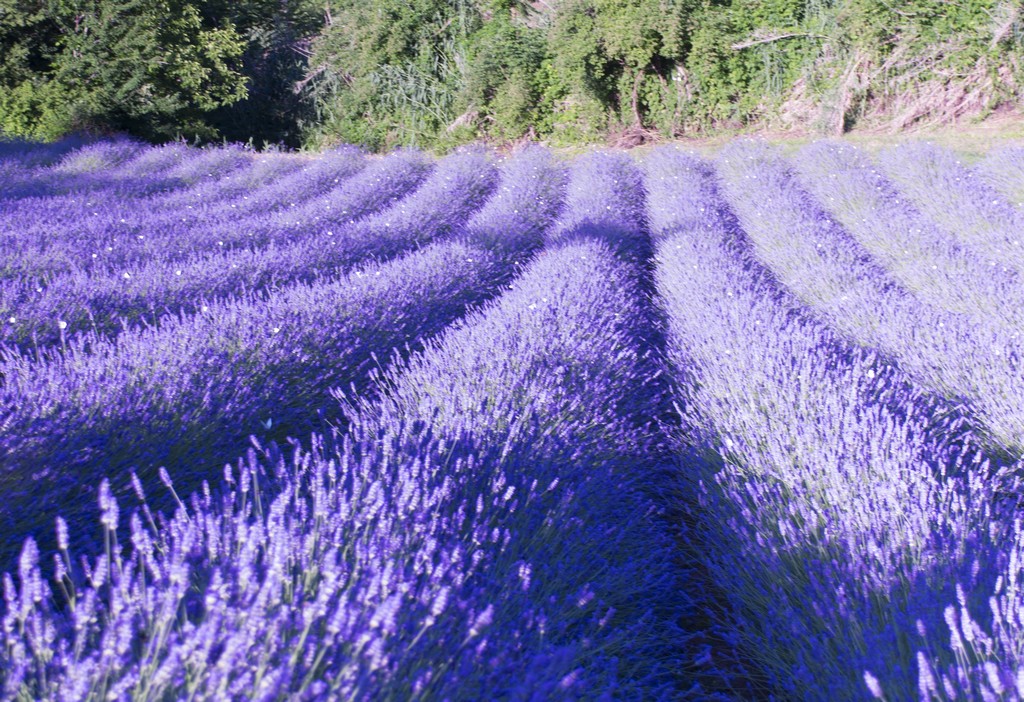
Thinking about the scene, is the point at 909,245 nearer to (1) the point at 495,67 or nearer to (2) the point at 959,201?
(2) the point at 959,201

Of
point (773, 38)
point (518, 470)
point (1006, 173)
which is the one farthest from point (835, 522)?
point (773, 38)

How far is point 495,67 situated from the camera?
14258mm


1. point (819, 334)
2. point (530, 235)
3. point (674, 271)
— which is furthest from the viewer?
point (530, 235)

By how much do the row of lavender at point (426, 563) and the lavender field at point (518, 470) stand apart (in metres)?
0.01

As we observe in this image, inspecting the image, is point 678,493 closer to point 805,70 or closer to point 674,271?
point 674,271

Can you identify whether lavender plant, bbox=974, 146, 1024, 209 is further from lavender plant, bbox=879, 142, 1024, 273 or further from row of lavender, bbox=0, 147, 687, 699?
row of lavender, bbox=0, 147, 687, 699

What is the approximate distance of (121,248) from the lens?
549 cm

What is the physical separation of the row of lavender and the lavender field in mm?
12

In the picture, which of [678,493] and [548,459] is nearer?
[548,459]

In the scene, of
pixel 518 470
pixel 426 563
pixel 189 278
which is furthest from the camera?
pixel 189 278

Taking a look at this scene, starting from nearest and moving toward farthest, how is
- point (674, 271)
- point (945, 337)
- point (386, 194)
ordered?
point (945, 337)
point (674, 271)
point (386, 194)

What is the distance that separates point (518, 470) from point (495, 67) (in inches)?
516

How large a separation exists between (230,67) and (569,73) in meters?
7.34

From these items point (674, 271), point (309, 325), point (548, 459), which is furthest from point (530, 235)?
point (548, 459)
